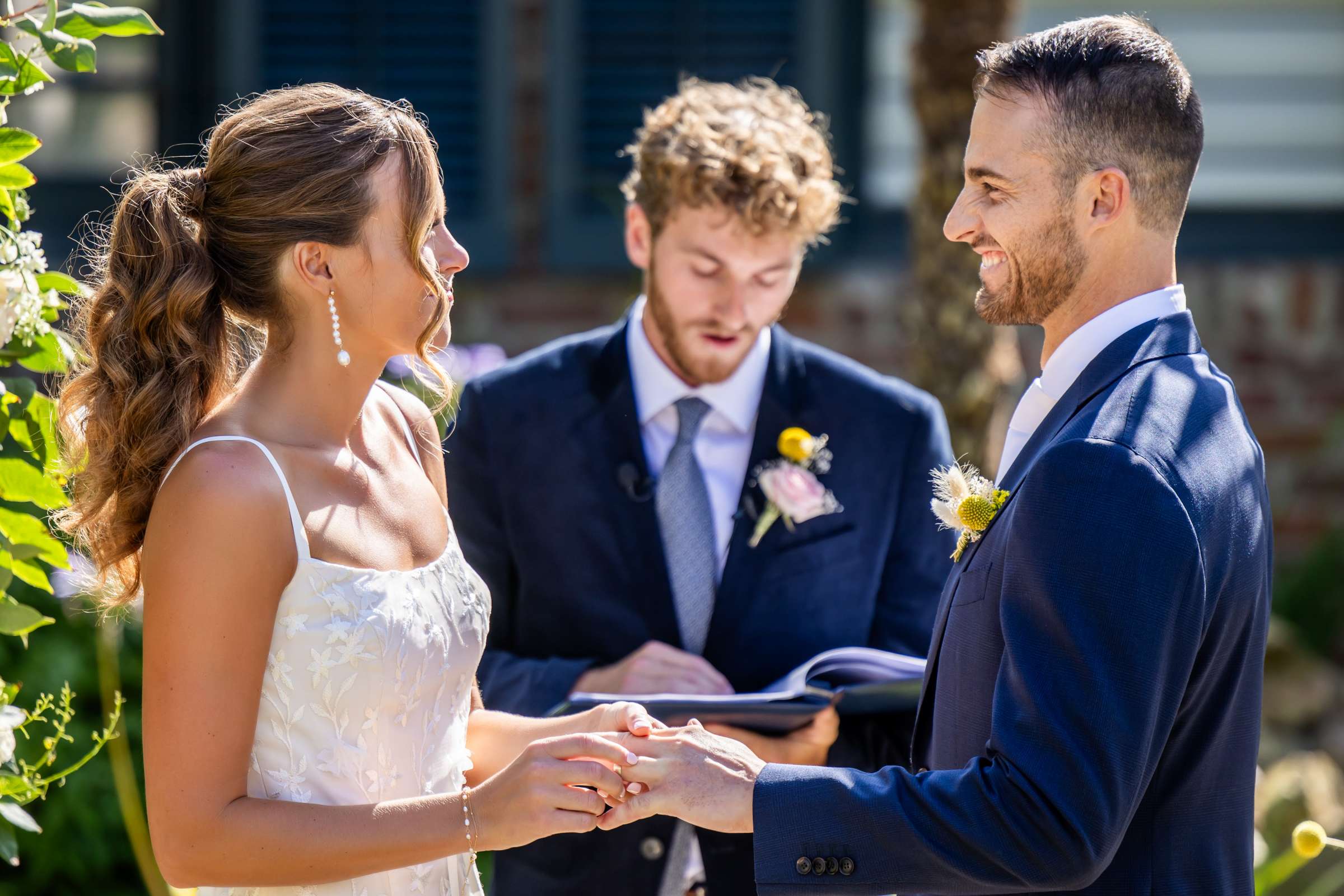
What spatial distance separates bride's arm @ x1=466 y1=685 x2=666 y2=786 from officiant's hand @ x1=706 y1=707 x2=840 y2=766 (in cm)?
23

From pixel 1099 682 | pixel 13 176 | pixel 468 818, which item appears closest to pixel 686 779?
pixel 468 818

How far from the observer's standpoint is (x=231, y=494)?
6.18 ft

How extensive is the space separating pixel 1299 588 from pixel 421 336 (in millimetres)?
4802

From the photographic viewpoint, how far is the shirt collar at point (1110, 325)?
1.92 metres

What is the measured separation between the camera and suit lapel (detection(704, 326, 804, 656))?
8.91ft

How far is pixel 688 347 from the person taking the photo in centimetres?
281

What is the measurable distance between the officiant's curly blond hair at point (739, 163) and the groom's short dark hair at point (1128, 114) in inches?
36.6

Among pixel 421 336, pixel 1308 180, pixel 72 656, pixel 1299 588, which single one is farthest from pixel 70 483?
pixel 1308 180

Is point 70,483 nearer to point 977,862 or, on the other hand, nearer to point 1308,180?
point 977,862

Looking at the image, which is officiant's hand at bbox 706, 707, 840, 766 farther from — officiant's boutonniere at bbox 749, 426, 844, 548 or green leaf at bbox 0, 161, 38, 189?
green leaf at bbox 0, 161, 38, 189

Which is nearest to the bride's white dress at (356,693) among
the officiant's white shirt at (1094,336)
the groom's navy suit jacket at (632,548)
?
the groom's navy suit jacket at (632,548)

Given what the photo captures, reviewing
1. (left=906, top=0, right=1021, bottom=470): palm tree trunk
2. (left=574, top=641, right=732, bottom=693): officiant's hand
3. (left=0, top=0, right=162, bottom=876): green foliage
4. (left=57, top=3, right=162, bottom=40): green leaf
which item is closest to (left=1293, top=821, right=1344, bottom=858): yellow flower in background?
(left=574, top=641, right=732, bottom=693): officiant's hand

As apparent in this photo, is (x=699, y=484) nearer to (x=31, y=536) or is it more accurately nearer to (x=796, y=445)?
(x=796, y=445)

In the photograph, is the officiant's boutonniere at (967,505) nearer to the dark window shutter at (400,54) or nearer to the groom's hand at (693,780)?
the groom's hand at (693,780)
